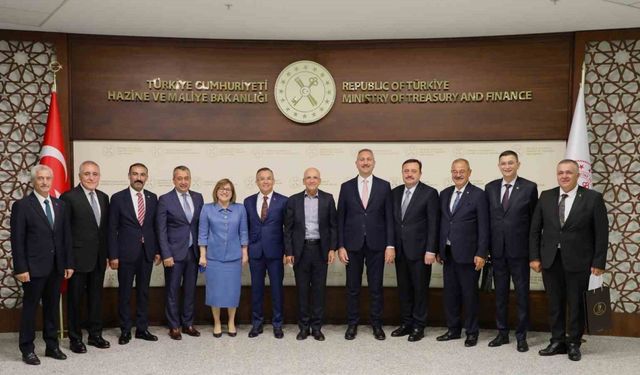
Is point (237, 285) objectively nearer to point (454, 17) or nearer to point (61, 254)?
point (61, 254)

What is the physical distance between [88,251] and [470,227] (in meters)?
3.23

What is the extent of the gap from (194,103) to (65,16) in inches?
55.4

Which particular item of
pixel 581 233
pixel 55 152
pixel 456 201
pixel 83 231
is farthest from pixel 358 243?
pixel 55 152

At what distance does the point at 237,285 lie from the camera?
5.06 m

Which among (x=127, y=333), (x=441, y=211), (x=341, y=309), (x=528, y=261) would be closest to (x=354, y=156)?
(x=441, y=211)

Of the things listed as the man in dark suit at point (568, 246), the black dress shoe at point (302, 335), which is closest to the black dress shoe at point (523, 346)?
the man in dark suit at point (568, 246)

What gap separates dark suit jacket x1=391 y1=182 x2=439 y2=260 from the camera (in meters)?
4.91

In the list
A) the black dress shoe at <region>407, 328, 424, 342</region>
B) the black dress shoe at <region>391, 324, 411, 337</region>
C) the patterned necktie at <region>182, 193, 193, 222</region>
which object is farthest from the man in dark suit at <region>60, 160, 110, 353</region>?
the black dress shoe at <region>407, 328, 424, 342</region>

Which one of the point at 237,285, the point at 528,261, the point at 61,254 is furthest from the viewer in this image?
the point at 237,285

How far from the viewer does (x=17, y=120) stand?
17.5 feet

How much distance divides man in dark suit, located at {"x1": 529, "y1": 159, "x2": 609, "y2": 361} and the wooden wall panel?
121cm

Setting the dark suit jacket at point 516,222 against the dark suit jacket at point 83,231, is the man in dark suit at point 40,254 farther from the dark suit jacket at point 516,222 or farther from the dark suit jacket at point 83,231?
the dark suit jacket at point 516,222

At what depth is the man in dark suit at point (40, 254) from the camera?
416 cm

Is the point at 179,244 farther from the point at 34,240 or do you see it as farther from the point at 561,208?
the point at 561,208
